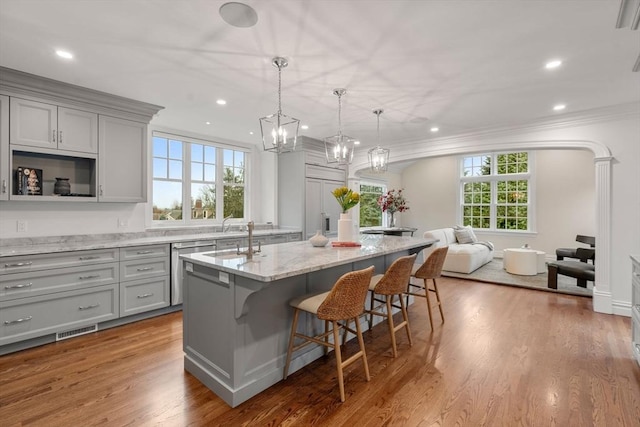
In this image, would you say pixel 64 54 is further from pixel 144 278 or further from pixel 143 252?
pixel 144 278

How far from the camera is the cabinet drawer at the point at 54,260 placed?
9.09 feet

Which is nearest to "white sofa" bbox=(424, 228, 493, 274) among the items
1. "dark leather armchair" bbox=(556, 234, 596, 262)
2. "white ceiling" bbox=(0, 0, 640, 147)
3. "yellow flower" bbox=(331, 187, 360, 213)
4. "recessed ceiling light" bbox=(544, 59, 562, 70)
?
"dark leather armchair" bbox=(556, 234, 596, 262)

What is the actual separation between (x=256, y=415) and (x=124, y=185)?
3.15 m

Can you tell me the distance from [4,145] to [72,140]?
1.78ft

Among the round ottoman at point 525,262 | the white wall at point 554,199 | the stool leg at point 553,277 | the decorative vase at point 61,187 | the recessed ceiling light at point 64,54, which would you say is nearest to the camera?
the recessed ceiling light at point 64,54

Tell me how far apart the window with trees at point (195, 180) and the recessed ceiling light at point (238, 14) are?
314 cm

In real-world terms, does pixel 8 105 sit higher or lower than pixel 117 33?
lower

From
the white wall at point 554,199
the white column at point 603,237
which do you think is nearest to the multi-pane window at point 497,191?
the white wall at point 554,199

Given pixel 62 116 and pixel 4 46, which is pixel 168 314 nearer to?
pixel 62 116

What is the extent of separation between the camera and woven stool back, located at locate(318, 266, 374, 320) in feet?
6.76

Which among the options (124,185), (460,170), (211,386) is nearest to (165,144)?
(124,185)

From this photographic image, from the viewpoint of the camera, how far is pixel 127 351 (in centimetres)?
282

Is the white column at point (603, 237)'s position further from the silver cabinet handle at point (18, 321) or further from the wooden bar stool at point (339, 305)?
the silver cabinet handle at point (18, 321)

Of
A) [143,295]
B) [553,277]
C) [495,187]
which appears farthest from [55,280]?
[495,187]
